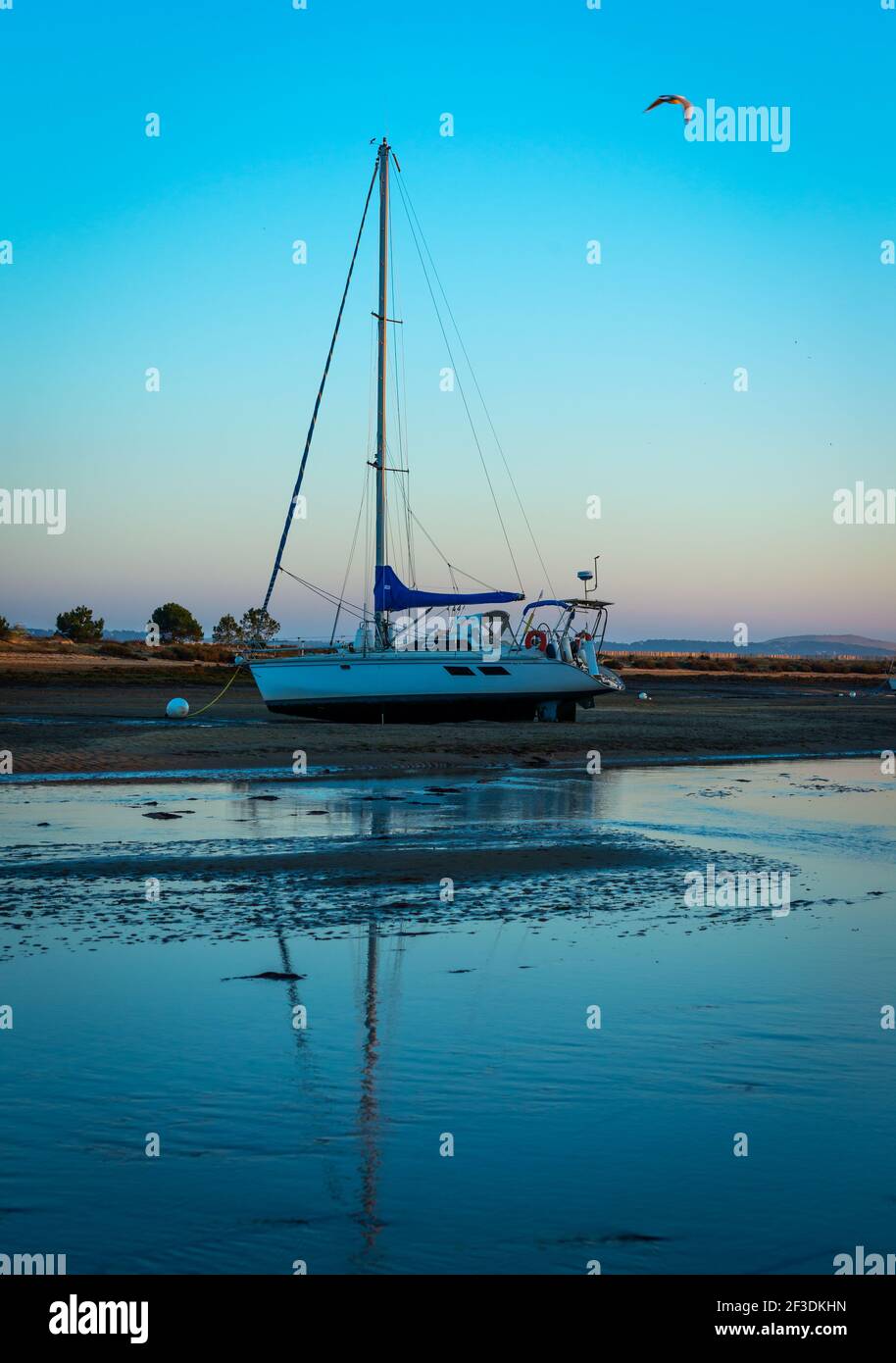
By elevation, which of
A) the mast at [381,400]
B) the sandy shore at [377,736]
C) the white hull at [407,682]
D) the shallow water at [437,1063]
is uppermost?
the mast at [381,400]

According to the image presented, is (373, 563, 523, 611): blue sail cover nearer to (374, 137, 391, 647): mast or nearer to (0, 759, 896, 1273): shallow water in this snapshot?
(374, 137, 391, 647): mast

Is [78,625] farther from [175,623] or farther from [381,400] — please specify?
[381,400]

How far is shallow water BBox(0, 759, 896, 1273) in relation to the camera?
477 centimetres

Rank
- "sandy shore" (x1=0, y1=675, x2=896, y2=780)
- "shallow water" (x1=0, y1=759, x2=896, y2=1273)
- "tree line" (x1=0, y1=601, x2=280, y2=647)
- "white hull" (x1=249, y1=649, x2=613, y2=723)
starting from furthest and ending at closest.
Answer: "tree line" (x1=0, y1=601, x2=280, y2=647) < "white hull" (x1=249, y1=649, x2=613, y2=723) < "sandy shore" (x1=0, y1=675, x2=896, y2=780) < "shallow water" (x1=0, y1=759, x2=896, y2=1273)

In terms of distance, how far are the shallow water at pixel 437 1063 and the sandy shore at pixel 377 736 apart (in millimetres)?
11380

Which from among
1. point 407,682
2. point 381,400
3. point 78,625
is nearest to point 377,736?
point 407,682

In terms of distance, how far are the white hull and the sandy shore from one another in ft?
2.18

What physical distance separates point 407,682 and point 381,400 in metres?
7.74

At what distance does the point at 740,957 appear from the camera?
9.36m

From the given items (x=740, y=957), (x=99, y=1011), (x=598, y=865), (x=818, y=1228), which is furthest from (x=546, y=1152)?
(x=598, y=865)

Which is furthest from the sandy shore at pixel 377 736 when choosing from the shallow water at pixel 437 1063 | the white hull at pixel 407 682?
the shallow water at pixel 437 1063

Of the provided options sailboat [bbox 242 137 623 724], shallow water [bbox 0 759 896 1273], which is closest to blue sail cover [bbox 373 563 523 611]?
sailboat [bbox 242 137 623 724]

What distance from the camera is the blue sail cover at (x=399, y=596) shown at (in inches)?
1380

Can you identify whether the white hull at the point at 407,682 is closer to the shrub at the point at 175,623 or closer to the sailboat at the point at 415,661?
the sailboat at the point at 415,661
